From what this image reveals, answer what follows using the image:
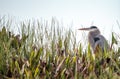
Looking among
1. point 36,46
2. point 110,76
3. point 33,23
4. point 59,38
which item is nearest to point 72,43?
point 59,38

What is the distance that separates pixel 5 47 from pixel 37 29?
900 millimetres

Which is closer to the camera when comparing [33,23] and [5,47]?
[5,47]

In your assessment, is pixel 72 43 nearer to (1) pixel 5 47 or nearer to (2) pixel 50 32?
(2) pixel 50 32

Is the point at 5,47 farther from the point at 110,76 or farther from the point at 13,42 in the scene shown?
the point at 110,76

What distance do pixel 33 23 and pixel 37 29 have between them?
13cm

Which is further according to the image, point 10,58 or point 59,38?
point 59,38

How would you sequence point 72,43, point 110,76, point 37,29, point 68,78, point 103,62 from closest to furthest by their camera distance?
point 110,76 < point 68,78 < point 103,62 < point 72,43 < point 37,29

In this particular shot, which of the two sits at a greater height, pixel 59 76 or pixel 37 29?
pixel 37 29

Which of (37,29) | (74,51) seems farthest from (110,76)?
(37,29)

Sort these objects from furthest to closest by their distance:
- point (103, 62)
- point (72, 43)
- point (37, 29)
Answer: point (37, 29) < point (72, 43) < point (103, 62)

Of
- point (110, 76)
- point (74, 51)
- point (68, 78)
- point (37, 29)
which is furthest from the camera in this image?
point (37, 29)

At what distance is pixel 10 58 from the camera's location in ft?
9.07

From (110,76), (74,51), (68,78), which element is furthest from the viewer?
(74,51)

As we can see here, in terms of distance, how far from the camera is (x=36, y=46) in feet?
11.7
